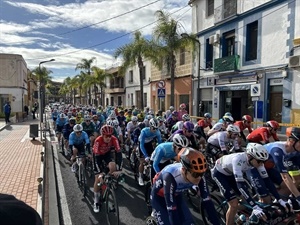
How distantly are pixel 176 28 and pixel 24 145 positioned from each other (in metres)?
12.0

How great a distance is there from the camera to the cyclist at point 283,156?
14.2 feet

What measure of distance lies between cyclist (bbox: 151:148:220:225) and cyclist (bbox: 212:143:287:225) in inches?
28.3

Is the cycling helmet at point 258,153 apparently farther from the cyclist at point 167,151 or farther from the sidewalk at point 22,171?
the sidewalk at point 22,171

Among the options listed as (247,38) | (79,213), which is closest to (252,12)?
(247,38)

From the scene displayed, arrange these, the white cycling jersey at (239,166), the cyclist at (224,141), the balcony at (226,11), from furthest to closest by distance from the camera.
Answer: the balcony at (226,11)
the cyclist at (224,141)
the white cycling jersey at (239,166)

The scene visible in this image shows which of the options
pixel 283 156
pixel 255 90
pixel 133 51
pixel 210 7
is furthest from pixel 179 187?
pixel 133 51

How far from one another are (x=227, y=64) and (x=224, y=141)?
41.5ft

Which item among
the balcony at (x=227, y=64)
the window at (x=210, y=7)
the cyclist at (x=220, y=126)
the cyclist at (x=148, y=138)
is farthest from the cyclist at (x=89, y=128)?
the window at (x=210, y=7)

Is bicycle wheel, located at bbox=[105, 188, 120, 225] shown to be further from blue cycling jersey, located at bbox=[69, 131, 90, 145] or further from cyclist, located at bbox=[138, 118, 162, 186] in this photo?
blue cycling jersey, located at bbox=[69, 131, 90, 145]

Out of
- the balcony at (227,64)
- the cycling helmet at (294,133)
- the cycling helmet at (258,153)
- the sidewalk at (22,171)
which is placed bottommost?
the sidewalk at (22,171)

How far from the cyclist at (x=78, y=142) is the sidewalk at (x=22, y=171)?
1208 mm

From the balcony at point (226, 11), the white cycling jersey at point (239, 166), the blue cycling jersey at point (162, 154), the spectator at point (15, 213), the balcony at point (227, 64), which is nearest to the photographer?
the spectator at point (15, 213)

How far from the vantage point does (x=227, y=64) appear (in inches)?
703

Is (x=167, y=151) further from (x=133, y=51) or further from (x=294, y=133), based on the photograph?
(x=133, y=51)
